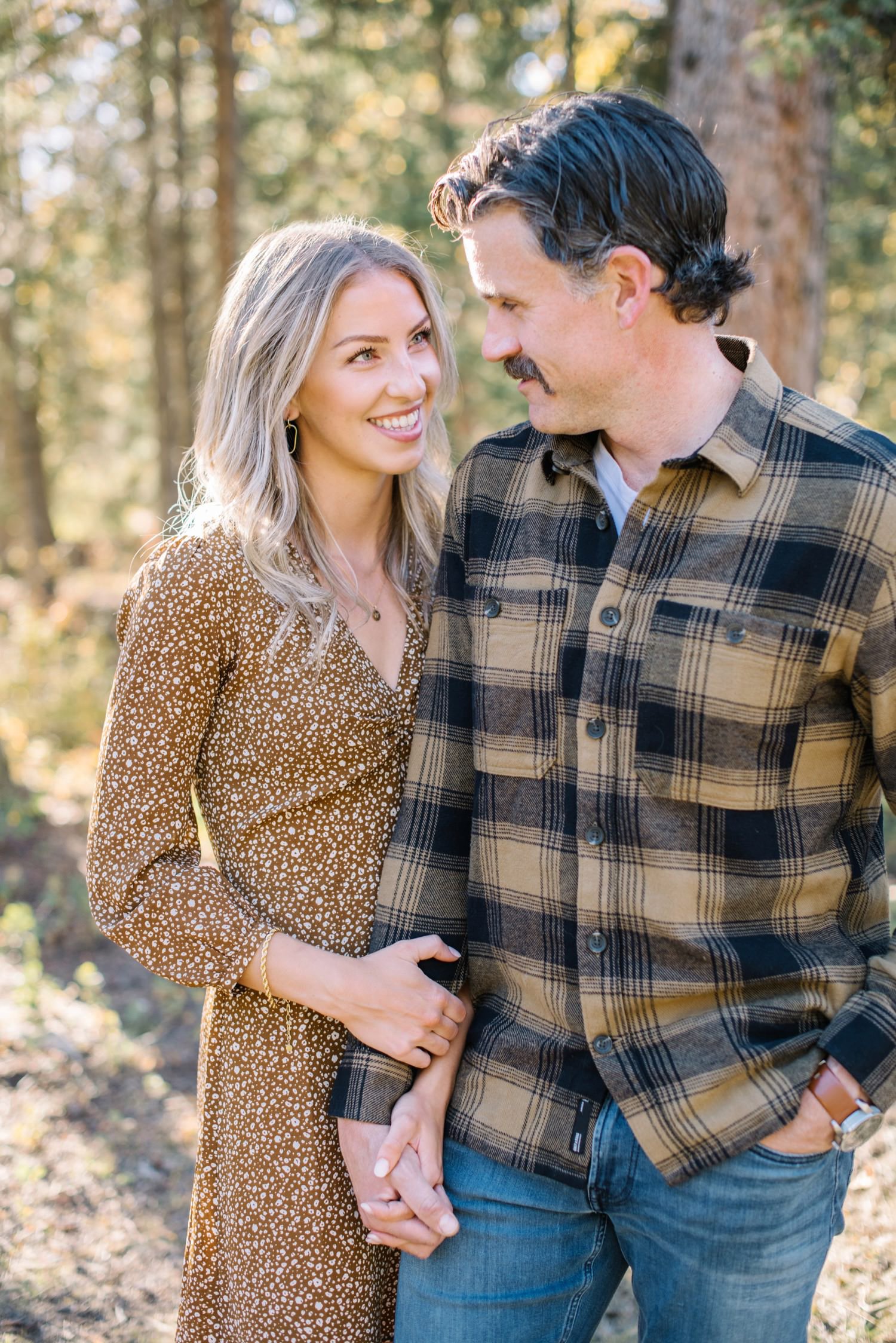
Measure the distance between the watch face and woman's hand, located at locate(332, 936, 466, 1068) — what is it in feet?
2.43

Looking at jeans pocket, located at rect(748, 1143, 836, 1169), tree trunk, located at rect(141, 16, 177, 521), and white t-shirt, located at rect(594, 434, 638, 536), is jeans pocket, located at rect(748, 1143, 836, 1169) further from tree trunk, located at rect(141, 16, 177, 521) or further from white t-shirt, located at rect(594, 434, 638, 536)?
tree trunk, located at rect(141, 16, 177, 521)

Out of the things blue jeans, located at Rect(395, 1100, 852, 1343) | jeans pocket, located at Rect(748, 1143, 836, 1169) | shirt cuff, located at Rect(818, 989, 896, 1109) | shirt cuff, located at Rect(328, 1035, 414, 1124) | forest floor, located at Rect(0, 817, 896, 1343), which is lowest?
forest floor, located at Rect(0, 817, 896, 1343)

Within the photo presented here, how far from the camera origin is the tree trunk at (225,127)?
9562mm

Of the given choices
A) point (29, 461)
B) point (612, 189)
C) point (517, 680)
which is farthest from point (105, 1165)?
point (29, 461)

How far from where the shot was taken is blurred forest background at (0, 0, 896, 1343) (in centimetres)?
364

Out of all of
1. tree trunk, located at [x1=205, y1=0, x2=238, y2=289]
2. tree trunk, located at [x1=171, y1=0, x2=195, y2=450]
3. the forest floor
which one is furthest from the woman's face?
tree trunk, located at [x1=171, y1=0, x2=195, y2=450]

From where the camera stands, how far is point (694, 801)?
6.24ft

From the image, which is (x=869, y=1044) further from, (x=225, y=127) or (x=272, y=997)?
(x=225, y=127)

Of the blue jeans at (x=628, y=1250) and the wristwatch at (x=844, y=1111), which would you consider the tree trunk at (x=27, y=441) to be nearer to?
the blue jeans at (x=628, y=1250)

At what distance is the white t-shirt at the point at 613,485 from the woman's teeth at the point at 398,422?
44 centimetres

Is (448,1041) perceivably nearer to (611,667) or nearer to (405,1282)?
(405,1282)

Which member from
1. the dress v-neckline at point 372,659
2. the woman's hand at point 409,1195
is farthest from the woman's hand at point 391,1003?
the dress v-neckline at point 372,659

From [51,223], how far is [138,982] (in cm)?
950

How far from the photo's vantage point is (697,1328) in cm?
192
